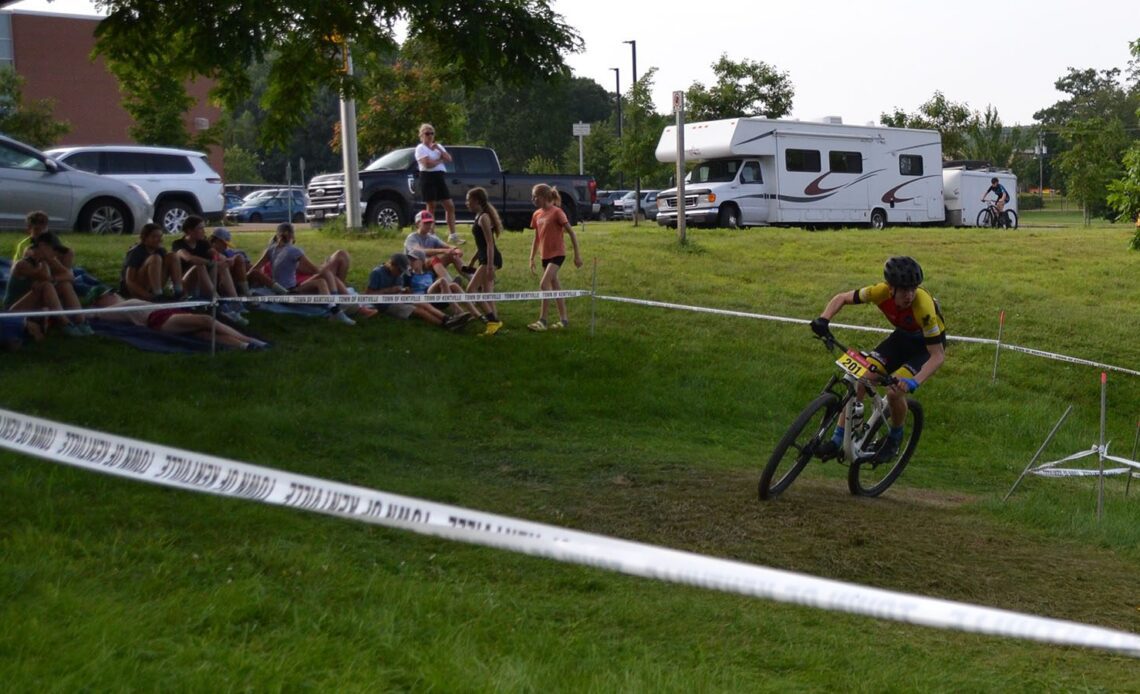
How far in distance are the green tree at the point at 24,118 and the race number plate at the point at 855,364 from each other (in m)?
37.2

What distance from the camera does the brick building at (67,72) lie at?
61.2m

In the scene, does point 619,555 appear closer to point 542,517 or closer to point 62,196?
point 542,517

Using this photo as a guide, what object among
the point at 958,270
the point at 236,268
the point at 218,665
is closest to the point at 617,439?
the point at 236,268

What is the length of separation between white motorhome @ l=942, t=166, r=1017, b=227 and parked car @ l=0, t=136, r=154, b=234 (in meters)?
28.5

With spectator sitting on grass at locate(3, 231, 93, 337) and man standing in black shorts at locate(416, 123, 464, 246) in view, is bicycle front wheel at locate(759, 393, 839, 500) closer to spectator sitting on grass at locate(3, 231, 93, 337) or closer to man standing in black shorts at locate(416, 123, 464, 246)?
spectator sitting on grass at locate(3, 231, 93, 337)

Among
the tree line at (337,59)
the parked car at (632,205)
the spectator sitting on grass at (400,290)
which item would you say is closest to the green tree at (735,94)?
the parked car at (632,205)

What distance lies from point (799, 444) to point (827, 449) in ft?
0.90

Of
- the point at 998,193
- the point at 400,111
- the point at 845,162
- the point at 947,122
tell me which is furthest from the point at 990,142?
the point at 400,111

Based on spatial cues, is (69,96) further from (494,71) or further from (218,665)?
(218,665)

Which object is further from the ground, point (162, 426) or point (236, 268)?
point (236, 268)

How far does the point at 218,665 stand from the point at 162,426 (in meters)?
4.78

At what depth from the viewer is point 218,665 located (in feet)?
14.8

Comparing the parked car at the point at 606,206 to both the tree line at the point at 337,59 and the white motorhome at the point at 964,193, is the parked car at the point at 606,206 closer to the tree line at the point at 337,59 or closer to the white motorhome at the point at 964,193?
the white motorhome at the point at 964,193

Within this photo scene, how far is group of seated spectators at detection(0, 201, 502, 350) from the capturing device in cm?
1120
